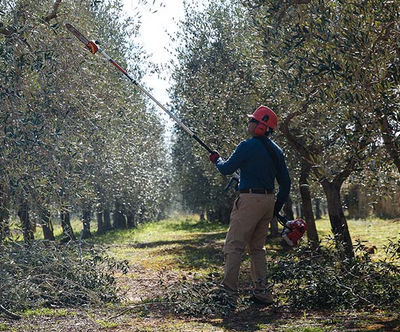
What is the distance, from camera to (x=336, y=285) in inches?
322

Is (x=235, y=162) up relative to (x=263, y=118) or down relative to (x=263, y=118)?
down

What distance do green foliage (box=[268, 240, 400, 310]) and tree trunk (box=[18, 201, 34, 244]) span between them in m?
4.02

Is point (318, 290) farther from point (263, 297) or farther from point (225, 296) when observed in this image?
point (225, 296)

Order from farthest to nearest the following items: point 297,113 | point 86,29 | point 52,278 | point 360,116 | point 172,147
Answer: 1. point 172,147
2. point 297,113
3. point 86,29
4. point 52,278
5. point 360,116

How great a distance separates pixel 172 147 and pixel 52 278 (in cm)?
3174

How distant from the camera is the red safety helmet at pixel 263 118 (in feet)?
28.0

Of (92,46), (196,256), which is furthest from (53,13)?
(196,256)

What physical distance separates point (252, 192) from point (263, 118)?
3.14 feet

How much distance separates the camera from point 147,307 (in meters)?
8.83

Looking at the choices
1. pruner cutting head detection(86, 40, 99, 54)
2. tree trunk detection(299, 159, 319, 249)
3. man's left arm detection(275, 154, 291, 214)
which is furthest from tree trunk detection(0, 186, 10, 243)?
tree trunk detection(299, 159, 319, 249)

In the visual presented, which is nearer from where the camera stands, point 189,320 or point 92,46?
point 189,320

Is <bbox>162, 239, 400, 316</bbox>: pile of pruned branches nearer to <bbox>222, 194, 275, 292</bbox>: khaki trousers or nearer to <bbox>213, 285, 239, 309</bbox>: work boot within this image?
<bbox>213, 285, 239, 309</bbox>: work boot

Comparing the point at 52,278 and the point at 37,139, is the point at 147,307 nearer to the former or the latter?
the point at 52,278

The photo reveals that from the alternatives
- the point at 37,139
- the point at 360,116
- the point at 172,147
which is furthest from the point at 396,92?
the point at 172,147
